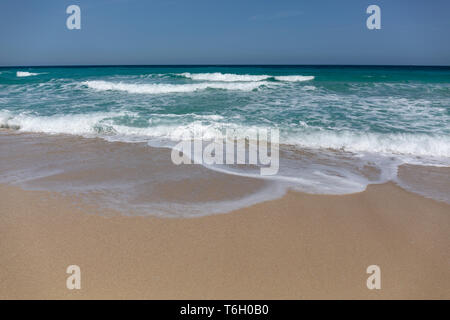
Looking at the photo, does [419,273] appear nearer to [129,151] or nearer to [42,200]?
[42,200]

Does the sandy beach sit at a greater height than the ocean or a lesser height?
lesser

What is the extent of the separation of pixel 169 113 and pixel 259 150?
14.3ft

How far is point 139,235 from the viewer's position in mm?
2809
